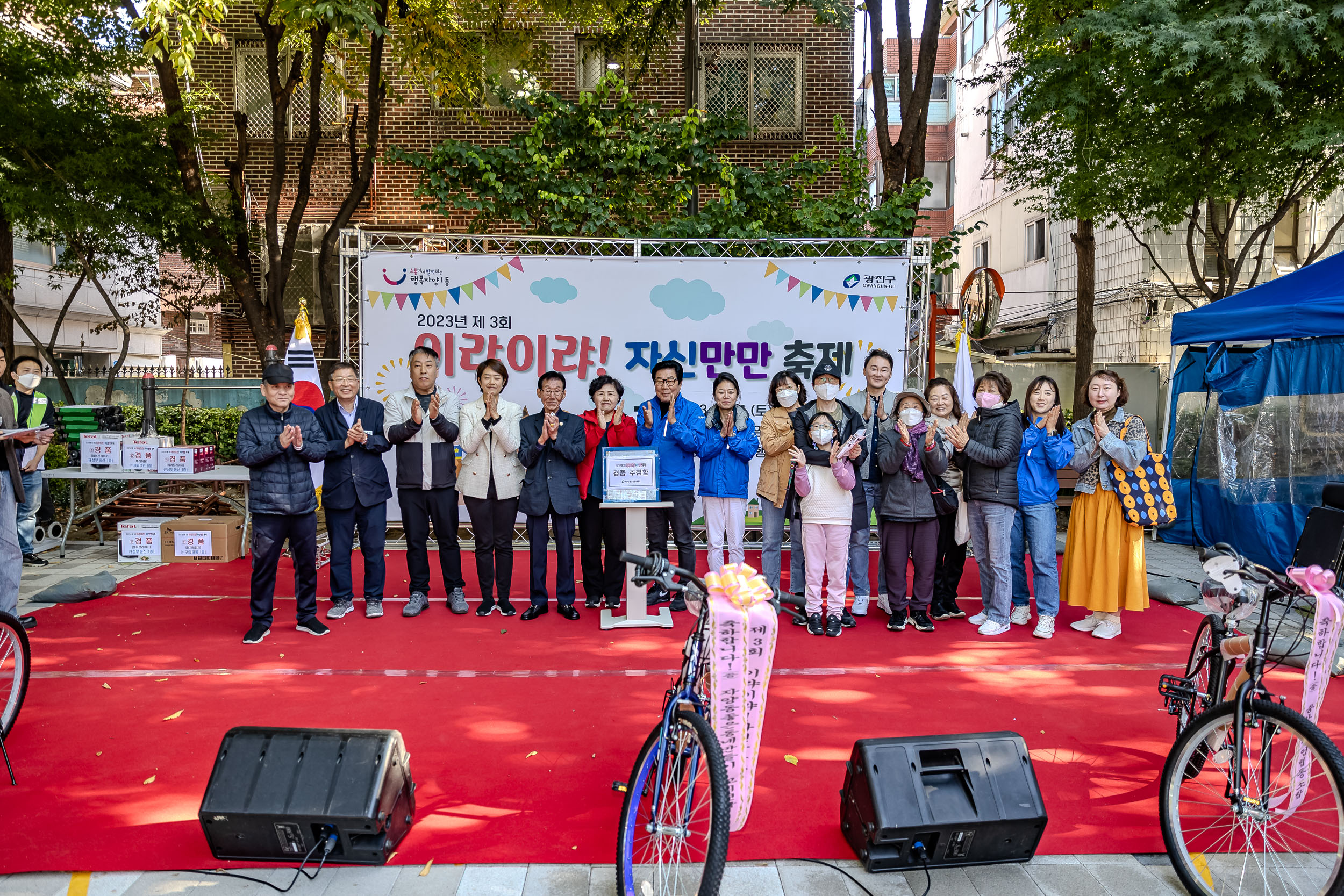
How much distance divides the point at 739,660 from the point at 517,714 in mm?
2116

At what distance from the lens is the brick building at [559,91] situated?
1353 cm

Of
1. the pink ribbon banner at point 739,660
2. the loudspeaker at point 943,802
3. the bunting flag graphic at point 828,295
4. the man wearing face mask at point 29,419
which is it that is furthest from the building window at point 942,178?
the pink ribbon banner at point 739,660

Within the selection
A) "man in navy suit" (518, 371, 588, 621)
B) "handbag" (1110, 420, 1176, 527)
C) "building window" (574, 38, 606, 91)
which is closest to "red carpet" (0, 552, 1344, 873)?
"man in navy suit" (518, 371, 588, 621)

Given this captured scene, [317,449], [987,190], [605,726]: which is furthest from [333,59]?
[987,190]

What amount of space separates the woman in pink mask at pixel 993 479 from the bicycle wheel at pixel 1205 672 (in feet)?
6.54

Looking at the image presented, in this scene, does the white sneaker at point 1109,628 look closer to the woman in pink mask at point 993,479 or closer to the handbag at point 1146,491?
the woman in pink mask at point 993,479

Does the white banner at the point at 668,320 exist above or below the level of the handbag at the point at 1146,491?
above

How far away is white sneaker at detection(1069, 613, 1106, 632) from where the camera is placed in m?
5.85

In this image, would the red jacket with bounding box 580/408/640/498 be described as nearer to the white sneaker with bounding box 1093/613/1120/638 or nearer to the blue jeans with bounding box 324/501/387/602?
the blue jeans with bounding box 324/501/387/602

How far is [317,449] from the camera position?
5.51 m

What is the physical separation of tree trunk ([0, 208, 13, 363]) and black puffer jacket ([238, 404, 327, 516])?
898 cm

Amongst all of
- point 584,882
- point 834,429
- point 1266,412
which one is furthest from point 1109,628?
point 584,882

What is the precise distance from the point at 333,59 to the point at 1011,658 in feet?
41.5

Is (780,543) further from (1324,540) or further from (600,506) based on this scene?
(1324,540)
